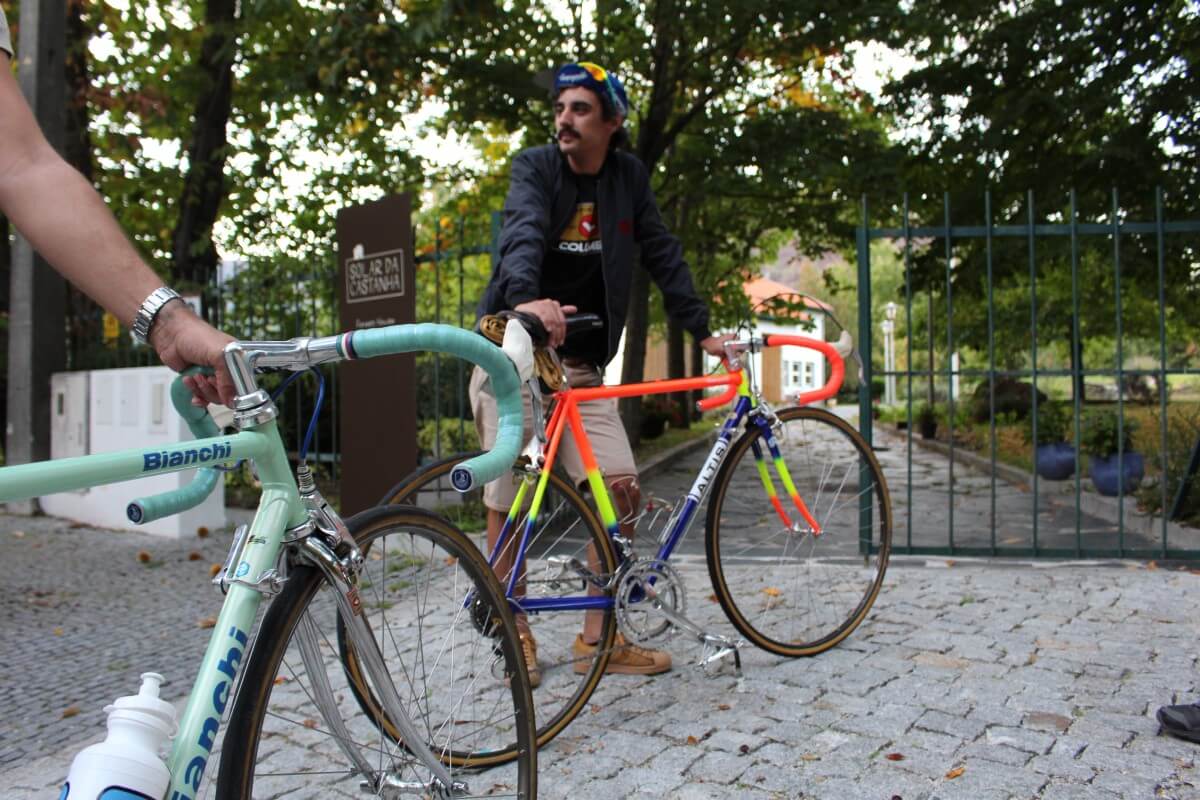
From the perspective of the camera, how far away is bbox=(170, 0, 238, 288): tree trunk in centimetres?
1044

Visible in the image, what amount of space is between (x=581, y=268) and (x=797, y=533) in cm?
137

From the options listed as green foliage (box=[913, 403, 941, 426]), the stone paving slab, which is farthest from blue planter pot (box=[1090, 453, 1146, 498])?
green foliage (box=[913, 403, 941, 426])

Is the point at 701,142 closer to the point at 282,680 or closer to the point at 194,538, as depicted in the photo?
the point at 194,538

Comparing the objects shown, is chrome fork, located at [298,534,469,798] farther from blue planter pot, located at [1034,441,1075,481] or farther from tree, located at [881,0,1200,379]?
blue planter pot, located at [1034,441,1075,481]

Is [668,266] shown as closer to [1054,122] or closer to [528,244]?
[528,244]

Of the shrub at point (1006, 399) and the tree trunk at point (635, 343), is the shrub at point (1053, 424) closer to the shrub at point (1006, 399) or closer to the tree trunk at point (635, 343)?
the shrub at point (1006, 399)

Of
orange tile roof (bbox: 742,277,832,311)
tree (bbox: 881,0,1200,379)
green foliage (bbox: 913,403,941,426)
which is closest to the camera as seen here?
orange tile roof (bbox: 742,277,832,311)

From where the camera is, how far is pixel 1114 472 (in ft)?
27.9

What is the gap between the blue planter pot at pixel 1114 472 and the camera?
8438mm

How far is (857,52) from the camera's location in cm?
1073

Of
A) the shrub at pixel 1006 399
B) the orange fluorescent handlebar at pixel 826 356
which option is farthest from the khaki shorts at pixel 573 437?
the shrub at pixel 1006 399

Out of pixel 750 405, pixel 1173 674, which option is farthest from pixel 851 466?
pixel 1173 674

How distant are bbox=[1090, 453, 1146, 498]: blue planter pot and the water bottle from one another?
28.1 feet

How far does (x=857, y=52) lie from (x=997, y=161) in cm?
309
